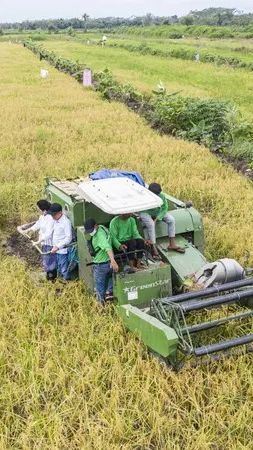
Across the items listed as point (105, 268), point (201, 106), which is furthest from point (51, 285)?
point (201, 106)

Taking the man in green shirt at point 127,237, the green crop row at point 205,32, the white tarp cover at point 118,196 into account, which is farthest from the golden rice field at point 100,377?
Answer: the green crop row at point 205,32

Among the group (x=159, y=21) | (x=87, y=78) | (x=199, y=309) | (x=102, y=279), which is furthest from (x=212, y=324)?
(x=159, y=21)

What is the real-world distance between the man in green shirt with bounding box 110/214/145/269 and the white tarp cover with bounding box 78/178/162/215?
22 centimetres

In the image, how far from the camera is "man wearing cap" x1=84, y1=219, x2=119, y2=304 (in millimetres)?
4829

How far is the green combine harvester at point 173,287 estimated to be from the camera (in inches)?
160

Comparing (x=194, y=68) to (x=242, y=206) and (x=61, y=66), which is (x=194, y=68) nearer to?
(x=61, y=66)

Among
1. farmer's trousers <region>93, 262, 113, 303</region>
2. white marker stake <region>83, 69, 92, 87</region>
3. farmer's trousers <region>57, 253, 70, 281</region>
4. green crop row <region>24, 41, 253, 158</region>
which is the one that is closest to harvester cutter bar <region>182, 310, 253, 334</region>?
farmer's trousers <region>93, 262, 113, 303</region>

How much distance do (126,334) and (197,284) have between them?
31.0 inches

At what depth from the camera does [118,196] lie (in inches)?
187

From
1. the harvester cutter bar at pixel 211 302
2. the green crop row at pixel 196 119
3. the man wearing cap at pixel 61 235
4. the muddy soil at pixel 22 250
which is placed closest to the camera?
the harvester cutter bar at pixel 211 302

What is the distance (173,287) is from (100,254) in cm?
80

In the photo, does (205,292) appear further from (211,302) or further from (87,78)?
(87,78)

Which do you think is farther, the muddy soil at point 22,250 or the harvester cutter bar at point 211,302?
the muddy soil at point 22,250

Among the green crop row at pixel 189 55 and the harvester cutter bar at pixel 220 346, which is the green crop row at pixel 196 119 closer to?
the harvester cutter bar at pixel 220 346
